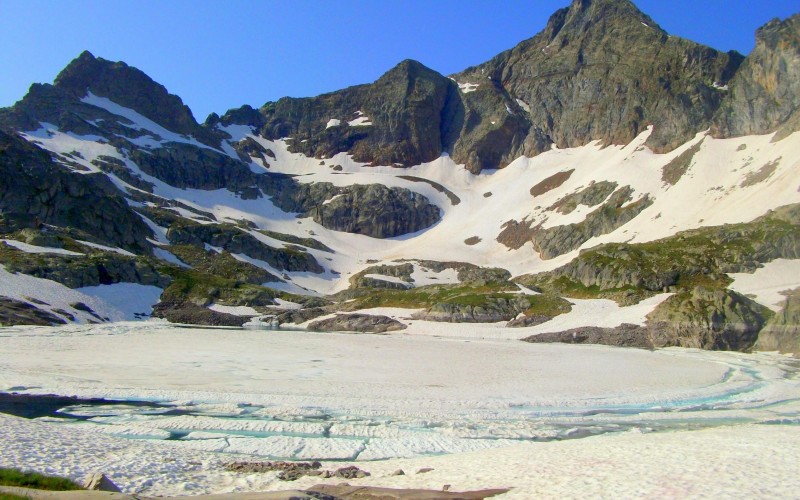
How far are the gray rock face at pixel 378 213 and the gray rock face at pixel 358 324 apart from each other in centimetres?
9337

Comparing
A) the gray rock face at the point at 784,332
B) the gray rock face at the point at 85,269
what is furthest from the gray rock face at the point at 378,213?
the gray rock face at the point at 784,332

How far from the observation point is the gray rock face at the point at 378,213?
17275 cm

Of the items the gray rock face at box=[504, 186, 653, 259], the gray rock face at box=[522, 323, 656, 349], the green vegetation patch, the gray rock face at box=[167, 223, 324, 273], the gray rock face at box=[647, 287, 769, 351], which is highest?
the gray rock face at box=[504, 186, 653, 259]

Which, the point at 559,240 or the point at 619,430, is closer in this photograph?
the point at 619,430

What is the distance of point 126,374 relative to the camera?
100 ft

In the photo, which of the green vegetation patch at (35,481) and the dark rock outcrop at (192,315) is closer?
the green vegetation patch at (35,481)

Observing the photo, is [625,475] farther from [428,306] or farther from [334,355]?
[428,306]

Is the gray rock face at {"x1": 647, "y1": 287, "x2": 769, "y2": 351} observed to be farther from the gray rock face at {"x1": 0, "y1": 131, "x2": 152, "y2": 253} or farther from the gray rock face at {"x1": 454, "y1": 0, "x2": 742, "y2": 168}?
the gray rock face at {"x1": 0, "y1": 131, "x2": 152, "y2": 253}

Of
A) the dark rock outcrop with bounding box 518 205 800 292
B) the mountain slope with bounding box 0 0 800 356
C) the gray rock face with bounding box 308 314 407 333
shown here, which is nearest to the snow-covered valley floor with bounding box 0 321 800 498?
the mountain slope with bounding box 0 0 800 356

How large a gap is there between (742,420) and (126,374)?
105 feet

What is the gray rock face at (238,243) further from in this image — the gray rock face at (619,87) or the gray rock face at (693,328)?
the gray rock face at (619,87)

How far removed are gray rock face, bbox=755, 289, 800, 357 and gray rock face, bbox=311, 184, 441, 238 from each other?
125 metres

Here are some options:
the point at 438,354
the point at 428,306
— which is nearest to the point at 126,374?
the point at 438,354

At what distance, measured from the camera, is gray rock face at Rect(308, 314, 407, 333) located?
2985 inches
